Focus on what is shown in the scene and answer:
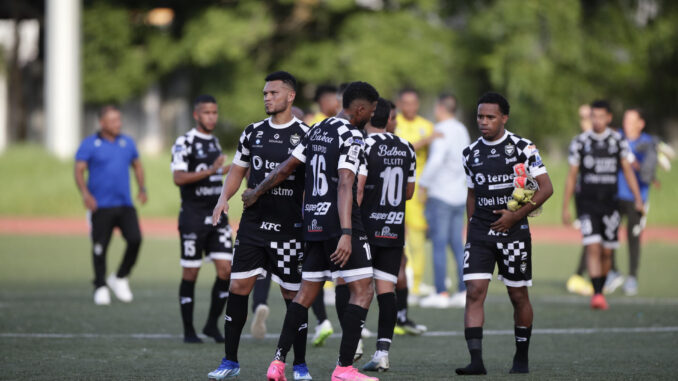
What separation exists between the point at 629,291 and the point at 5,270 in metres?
10.1

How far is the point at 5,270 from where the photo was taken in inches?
659

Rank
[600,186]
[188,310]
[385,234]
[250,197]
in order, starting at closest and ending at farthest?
[250,197], [385,234], [188,310], [600,186]

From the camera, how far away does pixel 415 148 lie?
1248 cm

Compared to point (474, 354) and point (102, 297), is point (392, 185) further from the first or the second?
point (102, 297)

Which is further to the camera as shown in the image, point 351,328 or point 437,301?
point 437,301

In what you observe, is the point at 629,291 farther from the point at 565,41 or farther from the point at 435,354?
the point at 565,41

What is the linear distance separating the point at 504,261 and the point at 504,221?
0.34m

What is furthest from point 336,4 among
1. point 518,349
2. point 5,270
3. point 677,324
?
point 518,349

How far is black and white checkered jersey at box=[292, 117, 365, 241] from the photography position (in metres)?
7.22

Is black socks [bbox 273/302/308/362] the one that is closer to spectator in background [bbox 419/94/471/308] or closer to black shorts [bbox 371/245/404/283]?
black shorts [bbox 371/245/404/283]

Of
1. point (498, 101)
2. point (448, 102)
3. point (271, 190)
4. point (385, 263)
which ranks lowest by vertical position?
point (385, 263)

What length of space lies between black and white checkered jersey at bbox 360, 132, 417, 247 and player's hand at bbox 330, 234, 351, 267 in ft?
3.50

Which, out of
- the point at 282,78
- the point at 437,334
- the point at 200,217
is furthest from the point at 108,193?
the point at 282,78

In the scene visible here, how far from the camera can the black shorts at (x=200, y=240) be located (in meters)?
9.85
